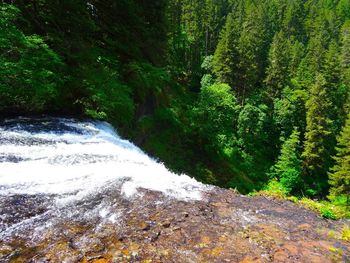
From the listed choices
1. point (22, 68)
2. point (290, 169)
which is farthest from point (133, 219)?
point (290, 169)

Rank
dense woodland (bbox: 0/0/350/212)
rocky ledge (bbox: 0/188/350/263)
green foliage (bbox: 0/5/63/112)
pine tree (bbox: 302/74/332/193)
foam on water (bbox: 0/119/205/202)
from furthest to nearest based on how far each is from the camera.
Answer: pine tree (bbox: 302/74/332/193)
dense woodland (bbox: 0/0/350/212)
green foliage (bbox: 0/5/63/112)
foam on water (bbox: 0/119/205/202)
rocky ledge (bbox: 0/188/350/263)

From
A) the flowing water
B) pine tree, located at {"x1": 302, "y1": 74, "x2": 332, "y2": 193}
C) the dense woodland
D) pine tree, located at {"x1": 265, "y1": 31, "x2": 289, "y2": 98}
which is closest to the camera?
the flowing water

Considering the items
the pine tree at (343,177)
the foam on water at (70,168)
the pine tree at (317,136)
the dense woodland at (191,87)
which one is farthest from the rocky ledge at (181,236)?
the pine tree at (317,136)

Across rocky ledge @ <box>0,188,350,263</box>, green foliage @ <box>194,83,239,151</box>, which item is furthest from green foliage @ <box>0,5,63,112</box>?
green foliage @ <box>194,83,239,151</box>

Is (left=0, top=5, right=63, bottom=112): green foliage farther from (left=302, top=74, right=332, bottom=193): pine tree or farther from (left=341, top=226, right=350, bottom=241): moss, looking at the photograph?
(left=302, top=74, right=332, bottom=193): pine tree

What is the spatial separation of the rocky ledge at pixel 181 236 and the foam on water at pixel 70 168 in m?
0.68

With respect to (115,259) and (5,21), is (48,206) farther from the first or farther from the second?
(5,21)

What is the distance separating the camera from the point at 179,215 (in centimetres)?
719

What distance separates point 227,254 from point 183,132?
3009 centimetres

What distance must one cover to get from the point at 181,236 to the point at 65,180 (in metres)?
3.50

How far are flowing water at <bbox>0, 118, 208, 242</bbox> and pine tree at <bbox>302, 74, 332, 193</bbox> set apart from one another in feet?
106

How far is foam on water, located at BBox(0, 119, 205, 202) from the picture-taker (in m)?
7.89

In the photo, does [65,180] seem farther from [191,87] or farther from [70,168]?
[191,87]

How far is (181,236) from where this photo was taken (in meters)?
6.46
